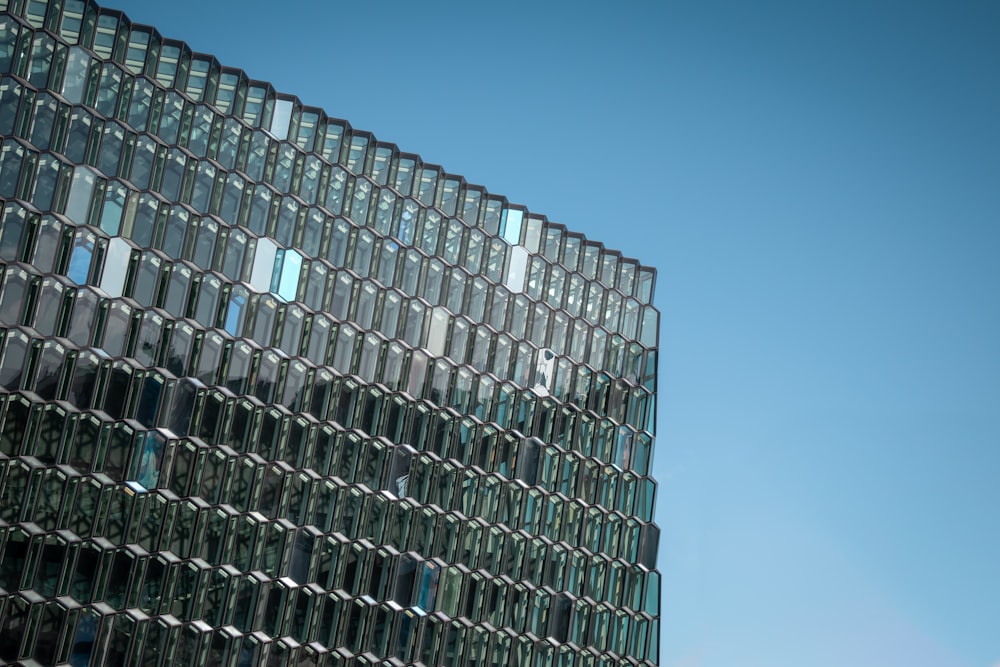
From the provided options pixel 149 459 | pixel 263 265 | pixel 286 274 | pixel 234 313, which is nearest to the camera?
pixel 149 459

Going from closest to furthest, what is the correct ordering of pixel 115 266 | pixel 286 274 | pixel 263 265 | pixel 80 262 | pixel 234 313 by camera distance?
1. pixel 80 262
2. pixel 115 266
3. pixel 234 313
4. pixel 263 265
5. pixel 286 274

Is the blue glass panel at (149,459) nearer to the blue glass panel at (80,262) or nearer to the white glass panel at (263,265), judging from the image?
the blue glass panel at (80,262)

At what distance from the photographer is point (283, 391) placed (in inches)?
1294

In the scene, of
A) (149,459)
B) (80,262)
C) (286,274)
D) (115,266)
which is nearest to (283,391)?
(286,274)

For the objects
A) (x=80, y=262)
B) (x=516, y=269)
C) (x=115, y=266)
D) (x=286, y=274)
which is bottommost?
(x=80, y=262)

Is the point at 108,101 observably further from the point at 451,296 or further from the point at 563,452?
the point at 563,452

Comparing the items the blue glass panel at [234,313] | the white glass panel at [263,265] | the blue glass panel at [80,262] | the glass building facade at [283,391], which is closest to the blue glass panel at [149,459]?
the glass building facade at [283,391]

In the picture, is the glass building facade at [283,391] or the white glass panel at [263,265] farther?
the white glass panel at [263,265]

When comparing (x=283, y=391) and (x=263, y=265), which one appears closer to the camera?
(x=283, y=391)

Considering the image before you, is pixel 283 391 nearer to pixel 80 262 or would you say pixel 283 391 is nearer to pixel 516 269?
pixel 80 262

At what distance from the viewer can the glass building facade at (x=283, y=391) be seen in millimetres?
29578

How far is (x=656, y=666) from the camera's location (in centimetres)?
3784

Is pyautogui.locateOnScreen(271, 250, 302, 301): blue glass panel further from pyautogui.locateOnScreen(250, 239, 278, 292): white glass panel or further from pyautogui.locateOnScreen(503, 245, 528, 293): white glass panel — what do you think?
pyautogui.locateOnScreen(503, 245, 528, 293): white glass panel

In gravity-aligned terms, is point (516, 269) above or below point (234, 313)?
above
